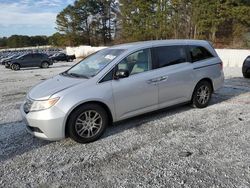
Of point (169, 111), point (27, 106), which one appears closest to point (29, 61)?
point (169, 111)

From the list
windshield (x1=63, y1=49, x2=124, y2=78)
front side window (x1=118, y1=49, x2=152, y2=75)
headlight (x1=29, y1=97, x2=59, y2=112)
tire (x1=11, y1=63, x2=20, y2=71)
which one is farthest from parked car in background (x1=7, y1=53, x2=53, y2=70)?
headlight (x1=29, y1=97, x2=59, y2=112)

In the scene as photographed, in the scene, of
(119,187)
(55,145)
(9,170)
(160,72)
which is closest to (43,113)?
(55,145)

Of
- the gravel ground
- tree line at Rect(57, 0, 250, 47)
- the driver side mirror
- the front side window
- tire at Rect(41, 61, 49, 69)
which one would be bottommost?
tire at Rect(41, 61, 49, 69)

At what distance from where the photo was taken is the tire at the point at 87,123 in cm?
433

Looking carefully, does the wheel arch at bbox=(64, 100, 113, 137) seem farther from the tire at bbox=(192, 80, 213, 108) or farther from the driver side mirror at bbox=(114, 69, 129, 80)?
the tire at bbox=(192, 80, 213, 108)

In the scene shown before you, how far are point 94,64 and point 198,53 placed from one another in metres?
2.46

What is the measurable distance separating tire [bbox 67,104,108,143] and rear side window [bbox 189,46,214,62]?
255 cm

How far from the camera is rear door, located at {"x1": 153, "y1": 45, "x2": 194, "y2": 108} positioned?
532cm

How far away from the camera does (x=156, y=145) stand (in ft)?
14.1

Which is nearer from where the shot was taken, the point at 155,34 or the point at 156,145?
the point at 156,145

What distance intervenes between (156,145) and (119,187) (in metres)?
1.28

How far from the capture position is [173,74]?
5445mm

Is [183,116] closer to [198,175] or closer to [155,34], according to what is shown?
[198,175]

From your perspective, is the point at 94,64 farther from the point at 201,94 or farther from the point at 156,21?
the point at 156,21
